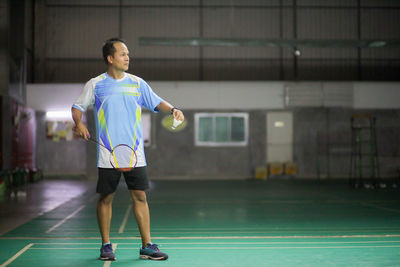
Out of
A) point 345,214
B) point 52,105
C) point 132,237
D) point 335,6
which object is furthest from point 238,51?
point 132,237

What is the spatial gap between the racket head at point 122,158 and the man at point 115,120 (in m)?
0.04

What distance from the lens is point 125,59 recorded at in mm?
4352

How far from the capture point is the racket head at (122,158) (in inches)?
168

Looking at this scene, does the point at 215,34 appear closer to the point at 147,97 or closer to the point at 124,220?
the point at 124,220

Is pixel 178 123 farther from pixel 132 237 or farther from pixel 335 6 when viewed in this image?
pixel 335 6

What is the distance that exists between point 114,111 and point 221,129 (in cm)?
1534

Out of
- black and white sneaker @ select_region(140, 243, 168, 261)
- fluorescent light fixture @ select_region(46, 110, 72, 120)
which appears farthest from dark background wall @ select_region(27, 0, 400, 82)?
black and white sneaker @ select_region(140, 243, 168, 261)

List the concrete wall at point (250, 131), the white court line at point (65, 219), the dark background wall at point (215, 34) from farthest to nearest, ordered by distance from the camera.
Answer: the dark background wall at point (215, 34), the concrete wall at point (250, 131), the white court line at point (65, 219)

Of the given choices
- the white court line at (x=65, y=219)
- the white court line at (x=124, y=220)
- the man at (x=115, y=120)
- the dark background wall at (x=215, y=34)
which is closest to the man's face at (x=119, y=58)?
the man at (x=115, y=120)

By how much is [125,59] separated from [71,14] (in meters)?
18.5

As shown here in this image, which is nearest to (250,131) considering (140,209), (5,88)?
(5,88)

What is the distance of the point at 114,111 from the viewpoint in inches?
169

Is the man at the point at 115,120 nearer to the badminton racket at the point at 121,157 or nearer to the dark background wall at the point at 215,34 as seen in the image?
the badminton racket at the point at 121,157

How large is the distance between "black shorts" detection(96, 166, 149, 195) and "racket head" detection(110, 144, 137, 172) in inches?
2.3
